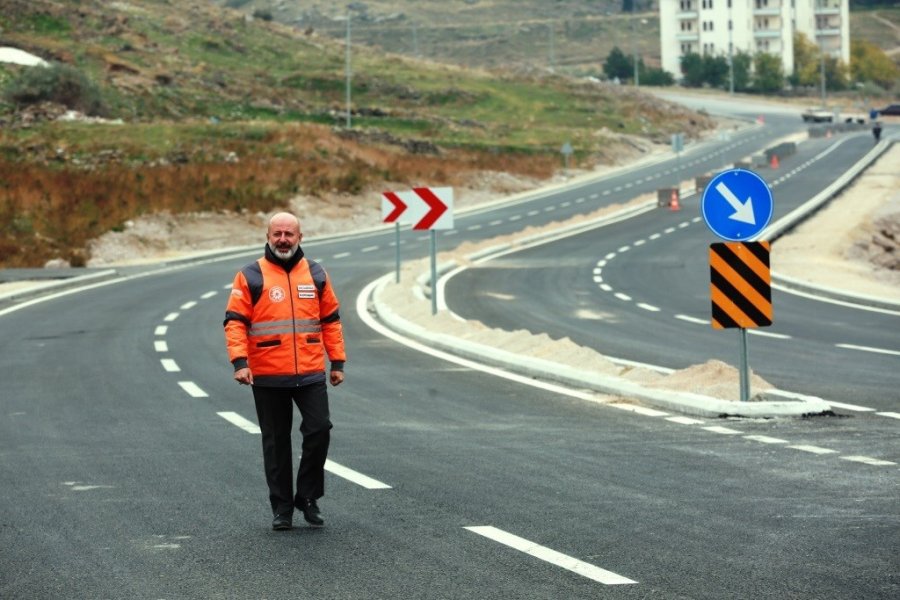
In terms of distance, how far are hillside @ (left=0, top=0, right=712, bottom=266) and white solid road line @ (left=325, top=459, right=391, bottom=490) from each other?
31.2m

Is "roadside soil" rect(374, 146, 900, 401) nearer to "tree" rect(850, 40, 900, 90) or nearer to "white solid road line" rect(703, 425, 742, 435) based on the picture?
"white solid road line" rect(703, 425, 742, 435)

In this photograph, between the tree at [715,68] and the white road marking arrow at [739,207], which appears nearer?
the white road marking arrow at [739,207]

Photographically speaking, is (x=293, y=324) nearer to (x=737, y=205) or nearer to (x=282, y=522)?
(x=282, y=522)

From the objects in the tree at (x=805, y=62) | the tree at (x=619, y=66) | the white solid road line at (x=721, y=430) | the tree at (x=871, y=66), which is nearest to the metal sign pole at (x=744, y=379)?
the white solid road line at (x=721, y=430)

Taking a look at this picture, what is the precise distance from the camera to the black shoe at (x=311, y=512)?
8391mm

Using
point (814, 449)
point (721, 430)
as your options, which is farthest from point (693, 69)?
point (814, 449)

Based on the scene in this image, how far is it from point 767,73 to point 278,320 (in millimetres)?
166691

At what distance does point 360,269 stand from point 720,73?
138881mm

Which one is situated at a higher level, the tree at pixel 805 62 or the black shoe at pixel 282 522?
the tree at pixel 805 62

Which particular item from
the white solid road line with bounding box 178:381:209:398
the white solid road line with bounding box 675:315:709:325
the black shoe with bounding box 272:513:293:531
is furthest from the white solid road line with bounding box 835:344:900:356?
the black shoe with bounding box 272:513:293:531

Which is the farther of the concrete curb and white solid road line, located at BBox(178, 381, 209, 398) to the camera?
white solid road line, located at BBox(178, 381, 209, 398)

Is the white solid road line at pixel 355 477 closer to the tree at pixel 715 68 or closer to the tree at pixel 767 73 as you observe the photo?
the tree at pixel 715 68

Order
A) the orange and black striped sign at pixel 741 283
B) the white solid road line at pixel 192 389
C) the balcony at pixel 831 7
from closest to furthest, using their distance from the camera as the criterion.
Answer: the orange and black striped sign at pixel 741 283 < the white solid road line at pixel 192 389 < the balcony at pixel 831 7

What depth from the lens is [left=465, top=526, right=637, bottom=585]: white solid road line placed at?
6.81 metres
